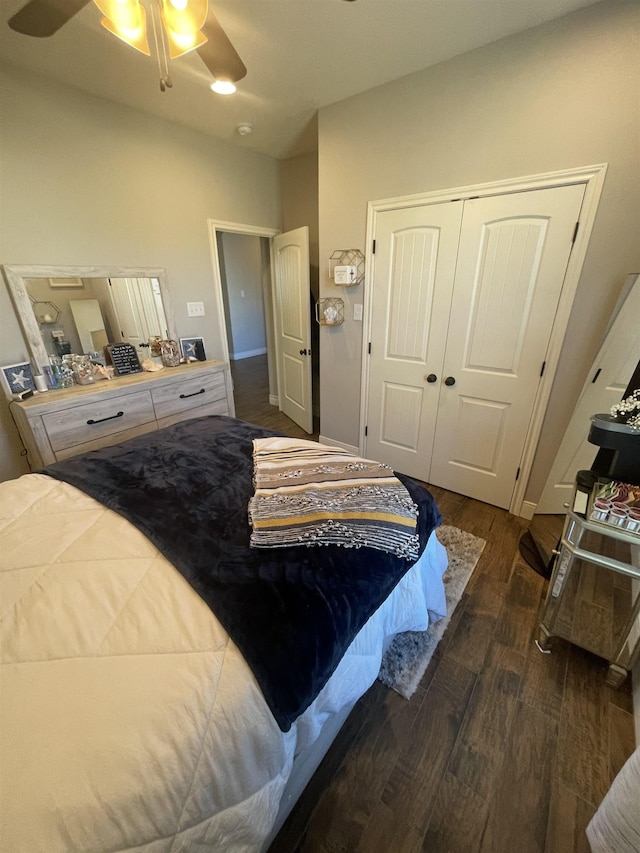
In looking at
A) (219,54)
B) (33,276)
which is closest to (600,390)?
(219,54)

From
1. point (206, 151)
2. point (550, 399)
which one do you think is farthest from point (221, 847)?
point (206, 151)

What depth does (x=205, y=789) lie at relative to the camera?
65cm

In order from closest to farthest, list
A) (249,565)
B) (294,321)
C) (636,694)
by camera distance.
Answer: (249,565) → (636,694) → (294,321)

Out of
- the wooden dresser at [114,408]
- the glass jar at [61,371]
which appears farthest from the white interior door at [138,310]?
the glass jar at [61,371]

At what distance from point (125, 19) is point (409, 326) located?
2004mm

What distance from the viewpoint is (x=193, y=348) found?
10.1 ft

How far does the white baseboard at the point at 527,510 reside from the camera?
7.51ft

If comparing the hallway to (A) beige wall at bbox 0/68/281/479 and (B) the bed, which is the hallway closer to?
(A) beige wall at bbox 0/68/281/479

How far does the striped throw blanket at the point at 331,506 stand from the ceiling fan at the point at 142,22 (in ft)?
5.28

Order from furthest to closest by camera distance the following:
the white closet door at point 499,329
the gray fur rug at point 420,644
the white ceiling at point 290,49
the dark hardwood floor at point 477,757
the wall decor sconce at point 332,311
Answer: the wall decor sconce at point 332,311
the white closet door at point 499,329
the white ceiling at point 290,49
the gray fur rug at point 420,644
the dark hardwood floor at point 477,757

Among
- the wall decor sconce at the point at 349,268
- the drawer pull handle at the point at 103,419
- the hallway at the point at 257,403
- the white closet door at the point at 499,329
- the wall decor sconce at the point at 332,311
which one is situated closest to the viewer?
the white closet door at the point at 499,329

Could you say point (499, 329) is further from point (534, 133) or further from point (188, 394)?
point (188, 394)

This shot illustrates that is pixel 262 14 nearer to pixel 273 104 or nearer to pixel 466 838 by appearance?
pixel 273 104

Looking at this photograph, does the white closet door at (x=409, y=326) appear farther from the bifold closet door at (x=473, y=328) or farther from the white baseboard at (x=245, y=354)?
the white baseboard at (x=245, y=354)
